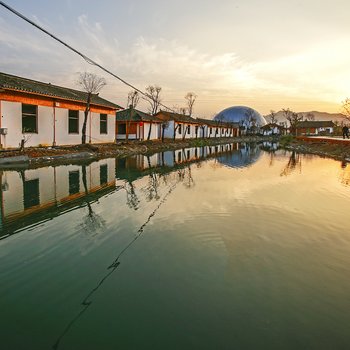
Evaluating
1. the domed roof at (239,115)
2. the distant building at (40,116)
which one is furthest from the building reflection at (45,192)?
the domed roof at (239,115)

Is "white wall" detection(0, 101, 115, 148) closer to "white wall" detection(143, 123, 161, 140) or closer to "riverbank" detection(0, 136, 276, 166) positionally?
"riverbank" detection(0, 136, 276, 166)

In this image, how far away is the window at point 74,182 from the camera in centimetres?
950

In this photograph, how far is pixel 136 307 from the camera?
11.1ft

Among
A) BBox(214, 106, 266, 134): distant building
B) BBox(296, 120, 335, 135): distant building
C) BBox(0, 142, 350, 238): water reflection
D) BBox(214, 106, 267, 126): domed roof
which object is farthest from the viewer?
BBox(214, 106, 267, 126): domed roof

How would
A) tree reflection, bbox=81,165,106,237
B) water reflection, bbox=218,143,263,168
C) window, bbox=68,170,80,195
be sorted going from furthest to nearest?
water reflection, bbox=218,143,263,168
window, bbox=68,170,80,195
tree reflection, bbox=81,165,106,237

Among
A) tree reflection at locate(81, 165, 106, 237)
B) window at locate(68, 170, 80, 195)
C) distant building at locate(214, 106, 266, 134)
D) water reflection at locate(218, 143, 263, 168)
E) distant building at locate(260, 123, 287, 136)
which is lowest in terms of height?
water reflection at locate(218, 143, 263, 168)

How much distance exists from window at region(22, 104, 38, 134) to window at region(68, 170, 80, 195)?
6910 millimetres

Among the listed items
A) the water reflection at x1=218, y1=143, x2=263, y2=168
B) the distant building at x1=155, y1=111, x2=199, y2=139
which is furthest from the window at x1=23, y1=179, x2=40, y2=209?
the distant building at x1=155, y1=111, x2=199, y2=139

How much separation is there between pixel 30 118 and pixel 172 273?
17.2 m

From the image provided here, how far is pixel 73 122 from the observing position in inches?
864

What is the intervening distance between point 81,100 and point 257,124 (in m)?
82.2

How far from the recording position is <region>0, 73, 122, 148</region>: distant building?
53.5 feet

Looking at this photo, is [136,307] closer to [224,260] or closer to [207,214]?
[224,260]

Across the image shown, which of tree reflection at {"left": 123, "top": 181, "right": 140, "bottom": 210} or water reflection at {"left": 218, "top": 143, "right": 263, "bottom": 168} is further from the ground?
tree reflection at {"left": 123, "top": 181, "right": 140, "bottom": 210}
